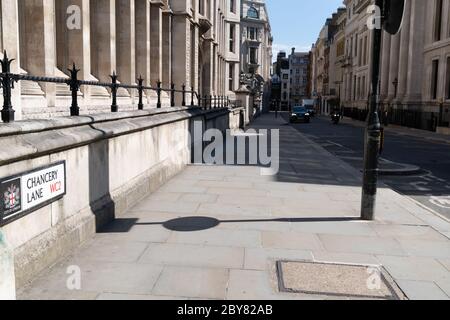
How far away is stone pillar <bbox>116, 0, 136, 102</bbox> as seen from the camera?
45.6 feet

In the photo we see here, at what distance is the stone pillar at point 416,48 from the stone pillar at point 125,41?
3190cm

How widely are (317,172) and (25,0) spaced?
8.07m

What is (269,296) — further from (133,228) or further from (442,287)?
(133,228)

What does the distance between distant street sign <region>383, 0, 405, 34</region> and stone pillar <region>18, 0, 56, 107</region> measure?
A: 18.5 feet

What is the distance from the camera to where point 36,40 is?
26.7ft

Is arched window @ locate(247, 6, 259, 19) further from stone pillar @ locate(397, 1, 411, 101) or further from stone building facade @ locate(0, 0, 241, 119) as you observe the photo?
stone building facade @ locate(0, 0, 241, 119)

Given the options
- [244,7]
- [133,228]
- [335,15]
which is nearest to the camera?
[133,228]

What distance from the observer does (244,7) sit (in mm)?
81000

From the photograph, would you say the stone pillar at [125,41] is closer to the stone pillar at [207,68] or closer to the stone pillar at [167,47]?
the stone pillar at [167,47]

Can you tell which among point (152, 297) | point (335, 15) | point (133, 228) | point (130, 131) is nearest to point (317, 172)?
point (130, 131)

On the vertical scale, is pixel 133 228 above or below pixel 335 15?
below

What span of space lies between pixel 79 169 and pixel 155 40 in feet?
44.7
